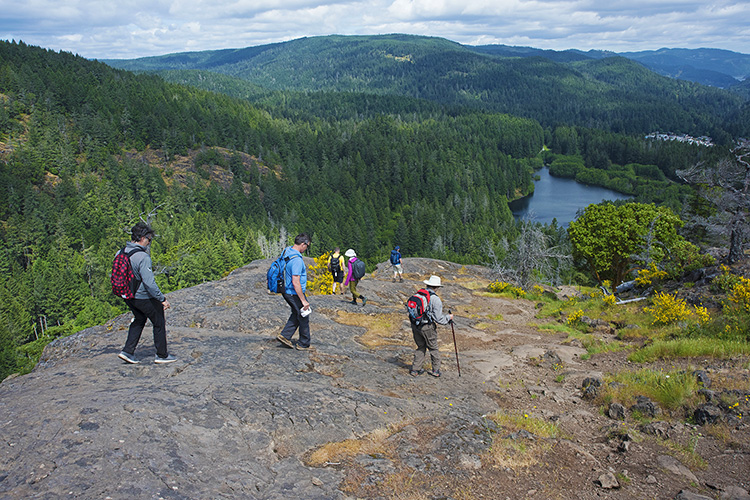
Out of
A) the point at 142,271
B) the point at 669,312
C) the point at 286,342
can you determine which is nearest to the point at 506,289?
the point at 669,312

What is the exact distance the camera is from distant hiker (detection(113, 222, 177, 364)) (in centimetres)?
970

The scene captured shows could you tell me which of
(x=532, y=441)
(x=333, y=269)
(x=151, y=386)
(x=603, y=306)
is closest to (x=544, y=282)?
(x=603, y=306)

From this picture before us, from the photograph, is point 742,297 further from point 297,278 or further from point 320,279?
point 320,279

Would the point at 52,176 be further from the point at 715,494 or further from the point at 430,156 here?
the point at 715,494

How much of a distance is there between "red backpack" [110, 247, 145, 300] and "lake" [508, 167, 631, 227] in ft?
404

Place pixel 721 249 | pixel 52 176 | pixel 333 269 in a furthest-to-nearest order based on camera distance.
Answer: pixel 52 176, pixel 721 249, pixel 333 269

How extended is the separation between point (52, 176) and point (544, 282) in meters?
136

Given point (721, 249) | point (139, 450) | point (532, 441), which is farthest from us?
point (721, 249)

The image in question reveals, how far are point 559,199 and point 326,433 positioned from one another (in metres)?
165

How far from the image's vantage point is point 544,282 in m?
38.4

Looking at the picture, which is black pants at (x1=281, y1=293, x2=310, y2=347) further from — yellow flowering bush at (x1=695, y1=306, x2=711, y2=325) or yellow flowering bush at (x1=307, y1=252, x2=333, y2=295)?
yellow flowering bush at (x1=695, y1=306, x2=711, y2=325)

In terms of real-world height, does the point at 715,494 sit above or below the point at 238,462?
below

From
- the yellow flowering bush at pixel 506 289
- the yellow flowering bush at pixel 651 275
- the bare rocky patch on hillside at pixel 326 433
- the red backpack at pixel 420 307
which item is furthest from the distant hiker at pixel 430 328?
the yellow flowering bush at pixel 506 289

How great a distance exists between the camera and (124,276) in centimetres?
967
